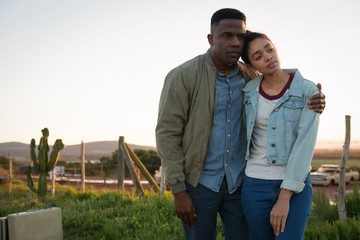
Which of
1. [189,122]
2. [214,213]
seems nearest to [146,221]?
[214,213]

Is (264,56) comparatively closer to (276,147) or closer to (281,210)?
(276,147)

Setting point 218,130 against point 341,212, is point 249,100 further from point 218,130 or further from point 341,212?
point 341,212

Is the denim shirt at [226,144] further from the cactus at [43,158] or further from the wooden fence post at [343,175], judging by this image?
the cactus at [43,158]

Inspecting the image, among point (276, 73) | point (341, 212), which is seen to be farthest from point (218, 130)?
point (341, 212)

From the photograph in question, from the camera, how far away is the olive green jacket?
2625 mm

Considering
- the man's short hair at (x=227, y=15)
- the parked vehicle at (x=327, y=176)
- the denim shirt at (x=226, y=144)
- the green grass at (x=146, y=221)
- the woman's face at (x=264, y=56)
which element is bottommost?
the parked vehicle at (x=327, y=176)

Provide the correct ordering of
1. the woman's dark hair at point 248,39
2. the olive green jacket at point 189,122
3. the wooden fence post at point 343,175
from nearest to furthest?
the woman's dark hair at point 248,39 < the olive green jacket at point 189,122 < the wooden fence post at point 343,175

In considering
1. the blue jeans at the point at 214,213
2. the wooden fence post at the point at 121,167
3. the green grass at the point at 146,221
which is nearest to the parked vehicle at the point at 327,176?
the wooden fence post at the point at 121,167

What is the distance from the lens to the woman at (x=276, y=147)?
7.47 ft

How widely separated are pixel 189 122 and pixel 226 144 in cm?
27

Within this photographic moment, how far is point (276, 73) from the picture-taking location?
2447 millimetres

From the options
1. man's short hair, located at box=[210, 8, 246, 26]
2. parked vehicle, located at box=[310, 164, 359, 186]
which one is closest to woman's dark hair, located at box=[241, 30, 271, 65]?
man's short hair, located at box=[210, 8, 246, 26]

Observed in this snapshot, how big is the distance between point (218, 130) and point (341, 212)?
4.73 meters

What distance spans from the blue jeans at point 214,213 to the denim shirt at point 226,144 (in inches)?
2.1
